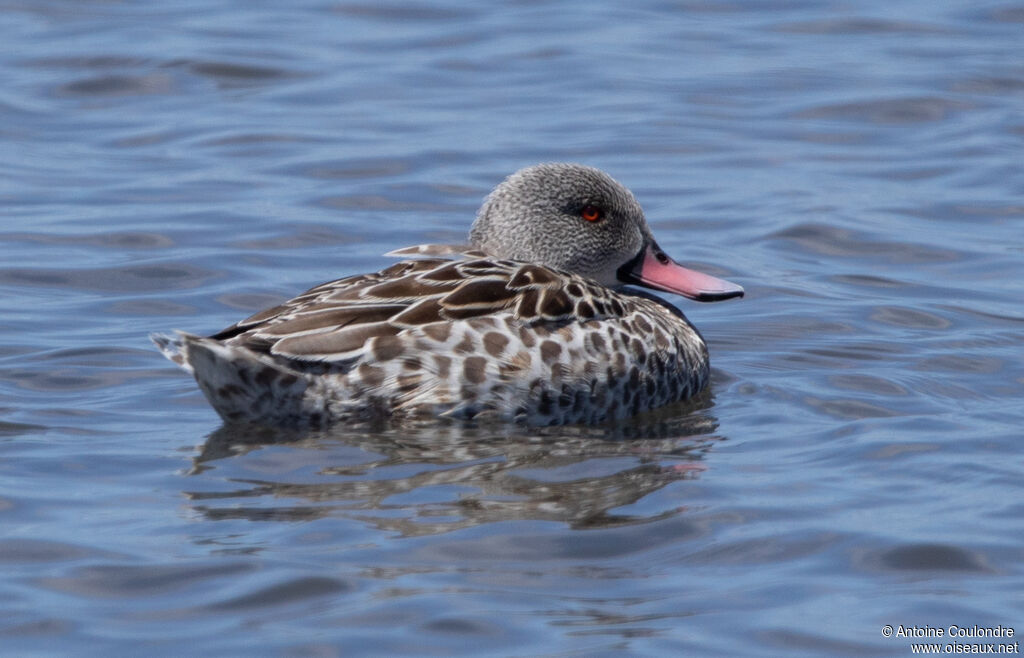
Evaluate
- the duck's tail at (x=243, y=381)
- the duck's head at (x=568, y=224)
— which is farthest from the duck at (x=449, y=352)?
the duck's head at (x=568, y=224)

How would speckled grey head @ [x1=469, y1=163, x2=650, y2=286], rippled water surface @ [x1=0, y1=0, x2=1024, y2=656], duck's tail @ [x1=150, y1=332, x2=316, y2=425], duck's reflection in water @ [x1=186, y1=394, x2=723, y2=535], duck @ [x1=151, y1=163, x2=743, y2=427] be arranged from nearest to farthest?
rippled water surface @ [x1=0, y1=0, x2=1024, y2=656] < duck's reflection in water @ [x1=186, y1=394, x2=723, y2=535] < duck's tail @ [x1=150, y1=332, x2=316, y2=425] < duck @ [x1=151, y1=163, x2=743, y2=427] < speckled grey head @ [x1=469, y1=163, x2=650, y2=286]

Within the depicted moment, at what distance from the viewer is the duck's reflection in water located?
7133mm

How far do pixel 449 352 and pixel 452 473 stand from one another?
2.26 feet

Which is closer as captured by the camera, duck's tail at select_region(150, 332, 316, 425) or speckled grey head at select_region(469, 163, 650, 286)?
duck's tail at select_region(150, 332, 316, 425)

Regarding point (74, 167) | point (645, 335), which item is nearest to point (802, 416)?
point (645, 335)

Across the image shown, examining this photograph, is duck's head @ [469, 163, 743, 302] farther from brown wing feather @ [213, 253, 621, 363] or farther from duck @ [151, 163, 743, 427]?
brown wing feather @ [213, 253, 621, 363]

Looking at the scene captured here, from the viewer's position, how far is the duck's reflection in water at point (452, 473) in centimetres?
713

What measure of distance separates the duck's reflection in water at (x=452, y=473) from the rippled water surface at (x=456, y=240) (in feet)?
0.08

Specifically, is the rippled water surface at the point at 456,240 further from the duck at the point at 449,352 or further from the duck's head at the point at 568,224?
the duck's head at the point at 568,224

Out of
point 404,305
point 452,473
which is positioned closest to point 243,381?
point 404,305

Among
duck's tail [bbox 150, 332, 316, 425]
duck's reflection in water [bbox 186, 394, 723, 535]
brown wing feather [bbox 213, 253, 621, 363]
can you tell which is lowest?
duck's reflection in water [bbox 186, 394, 723, 535]

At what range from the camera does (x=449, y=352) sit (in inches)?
318

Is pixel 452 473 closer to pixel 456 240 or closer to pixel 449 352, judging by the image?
pixel 449 352

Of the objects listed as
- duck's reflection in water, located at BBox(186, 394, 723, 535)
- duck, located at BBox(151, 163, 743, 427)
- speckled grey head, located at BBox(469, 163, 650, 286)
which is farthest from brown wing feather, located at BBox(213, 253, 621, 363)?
speckled grey head, located at BBox(469, 163, 650, 286)
